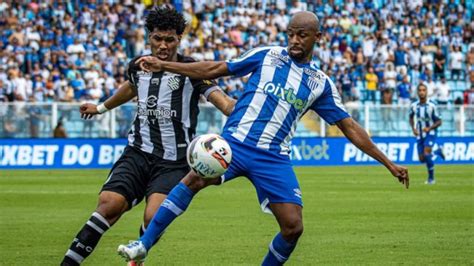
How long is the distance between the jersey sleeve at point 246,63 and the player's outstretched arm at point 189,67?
0.06 metres

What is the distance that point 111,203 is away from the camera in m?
9.30

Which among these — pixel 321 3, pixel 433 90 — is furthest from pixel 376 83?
pixel 321 3

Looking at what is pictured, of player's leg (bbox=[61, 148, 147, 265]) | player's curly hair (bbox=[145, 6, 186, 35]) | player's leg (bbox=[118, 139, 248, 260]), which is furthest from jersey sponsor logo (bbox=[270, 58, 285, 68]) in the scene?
player's leg (bbox=[61, 148, 147, 265])

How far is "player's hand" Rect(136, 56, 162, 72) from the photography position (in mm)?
8930

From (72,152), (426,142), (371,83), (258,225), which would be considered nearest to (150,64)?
(258,225)

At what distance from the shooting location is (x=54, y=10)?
120ft

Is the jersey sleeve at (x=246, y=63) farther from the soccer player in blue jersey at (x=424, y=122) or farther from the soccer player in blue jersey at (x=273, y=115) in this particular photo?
the soccer player in blue jersey at (x=424, y=122)

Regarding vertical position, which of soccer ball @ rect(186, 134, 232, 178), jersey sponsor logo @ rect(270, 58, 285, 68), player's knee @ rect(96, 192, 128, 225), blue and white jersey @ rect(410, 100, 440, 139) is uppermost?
jersey sponsor logo @ rect(270, 58, 285, 68)

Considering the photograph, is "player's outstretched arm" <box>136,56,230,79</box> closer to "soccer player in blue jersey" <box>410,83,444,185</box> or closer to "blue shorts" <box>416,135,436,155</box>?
"soccer player in blue jersey" <box>410,83,444,185</box>

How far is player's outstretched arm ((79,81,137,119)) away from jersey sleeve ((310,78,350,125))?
1879 millimetres

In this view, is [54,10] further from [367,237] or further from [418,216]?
[367,237]

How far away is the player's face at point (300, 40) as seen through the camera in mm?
9109

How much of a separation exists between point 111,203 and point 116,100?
1497 mm

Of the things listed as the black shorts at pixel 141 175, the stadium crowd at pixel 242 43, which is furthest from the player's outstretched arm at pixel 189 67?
the stadium crowd at pixel 242 43
